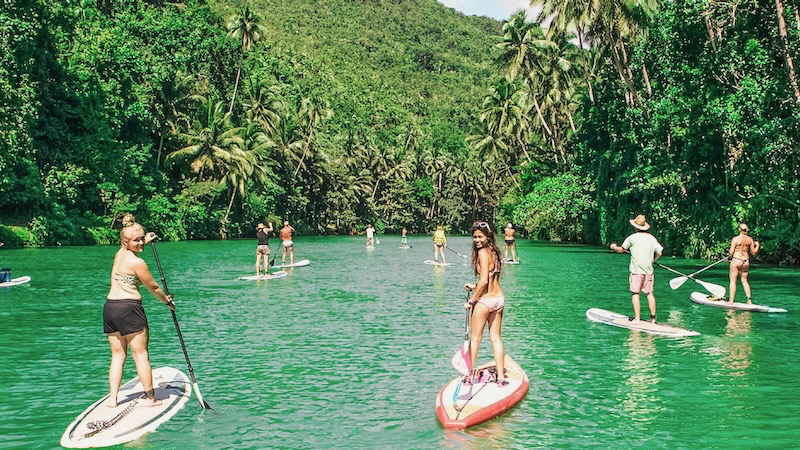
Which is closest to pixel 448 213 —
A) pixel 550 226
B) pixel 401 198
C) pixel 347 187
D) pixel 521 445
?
pixel 401 198

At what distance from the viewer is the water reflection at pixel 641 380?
10230 millimetres

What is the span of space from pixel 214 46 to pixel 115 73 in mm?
15149

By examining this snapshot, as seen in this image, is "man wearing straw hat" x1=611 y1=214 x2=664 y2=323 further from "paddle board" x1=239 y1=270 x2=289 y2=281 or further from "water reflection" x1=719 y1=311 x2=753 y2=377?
"paddle board" x1=239 y1=270 x2=289 y2=281

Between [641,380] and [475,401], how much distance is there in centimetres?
343

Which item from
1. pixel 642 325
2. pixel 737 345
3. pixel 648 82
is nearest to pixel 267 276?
pixel 642 325

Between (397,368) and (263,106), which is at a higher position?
(263,106)

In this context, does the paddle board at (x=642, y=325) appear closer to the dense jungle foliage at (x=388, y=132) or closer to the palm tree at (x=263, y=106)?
the dense jungle foliage at (x=388, y=132)

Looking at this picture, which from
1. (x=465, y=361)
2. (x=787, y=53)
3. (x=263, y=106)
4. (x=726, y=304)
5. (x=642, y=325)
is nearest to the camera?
(x=465, y=361)

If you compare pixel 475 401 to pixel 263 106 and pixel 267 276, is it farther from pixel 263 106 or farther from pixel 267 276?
pixel 263 106

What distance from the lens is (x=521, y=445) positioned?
869cm

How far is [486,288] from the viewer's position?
1026cm

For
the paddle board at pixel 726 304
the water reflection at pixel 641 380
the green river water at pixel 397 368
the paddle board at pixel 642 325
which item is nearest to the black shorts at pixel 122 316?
the green river water at pixel 397 368

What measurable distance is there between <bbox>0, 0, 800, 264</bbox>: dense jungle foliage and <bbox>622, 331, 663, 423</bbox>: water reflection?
16012 mm

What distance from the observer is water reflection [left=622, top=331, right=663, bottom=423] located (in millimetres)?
10230
